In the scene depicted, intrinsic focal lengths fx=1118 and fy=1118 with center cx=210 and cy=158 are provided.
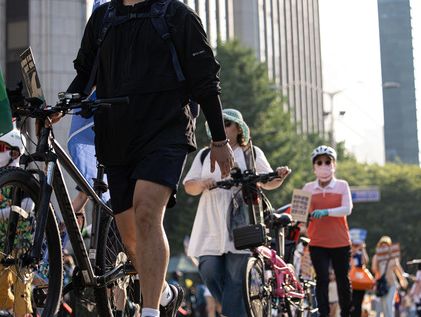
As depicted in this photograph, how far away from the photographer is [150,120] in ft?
20.1

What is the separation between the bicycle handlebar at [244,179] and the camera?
9.23 meters

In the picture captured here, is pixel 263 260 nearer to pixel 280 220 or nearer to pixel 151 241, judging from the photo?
pixel 280 220

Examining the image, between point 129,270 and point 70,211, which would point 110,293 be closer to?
point 129,270

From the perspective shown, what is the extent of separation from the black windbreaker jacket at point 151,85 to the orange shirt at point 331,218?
6.11 m

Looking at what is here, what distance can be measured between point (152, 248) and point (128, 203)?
0.53 metres

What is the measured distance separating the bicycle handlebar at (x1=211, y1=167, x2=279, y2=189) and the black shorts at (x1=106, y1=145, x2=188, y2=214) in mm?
2971

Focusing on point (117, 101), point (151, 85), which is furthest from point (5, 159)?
point (117, 101)

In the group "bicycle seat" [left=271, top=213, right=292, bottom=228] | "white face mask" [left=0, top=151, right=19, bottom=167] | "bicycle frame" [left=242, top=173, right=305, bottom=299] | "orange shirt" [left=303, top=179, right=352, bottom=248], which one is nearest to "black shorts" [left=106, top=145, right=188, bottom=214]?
"white face mask" [left=0, top=151, right=19, bottom=167]

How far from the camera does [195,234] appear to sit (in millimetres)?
9945

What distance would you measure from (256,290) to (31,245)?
11.1 feet

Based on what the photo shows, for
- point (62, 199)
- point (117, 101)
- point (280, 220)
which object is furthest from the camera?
point (280, 220)

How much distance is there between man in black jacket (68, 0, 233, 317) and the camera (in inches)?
233

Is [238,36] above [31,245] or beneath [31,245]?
above

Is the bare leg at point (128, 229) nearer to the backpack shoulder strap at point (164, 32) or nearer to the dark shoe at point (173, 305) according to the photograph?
the dark shoe at point (173, 305)
